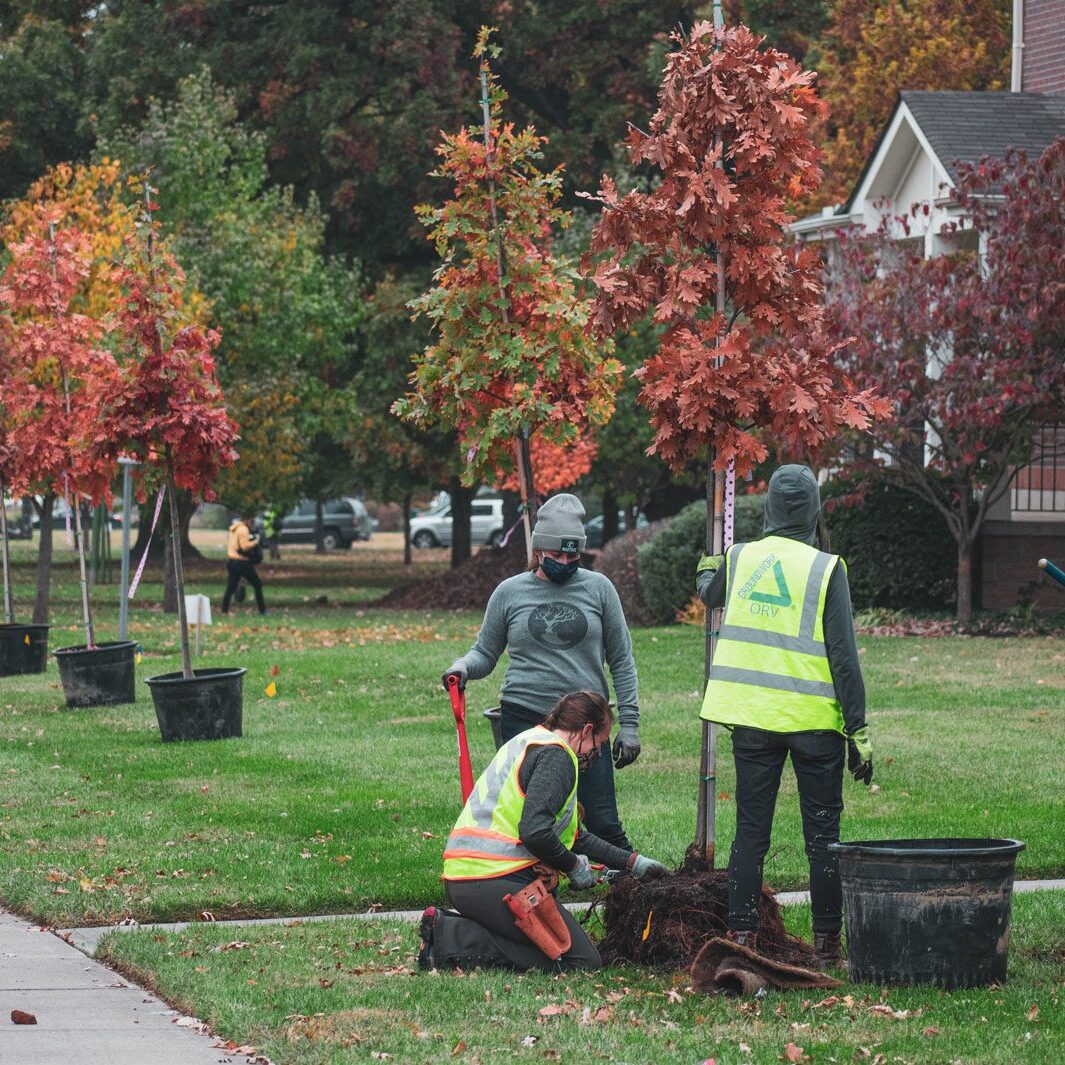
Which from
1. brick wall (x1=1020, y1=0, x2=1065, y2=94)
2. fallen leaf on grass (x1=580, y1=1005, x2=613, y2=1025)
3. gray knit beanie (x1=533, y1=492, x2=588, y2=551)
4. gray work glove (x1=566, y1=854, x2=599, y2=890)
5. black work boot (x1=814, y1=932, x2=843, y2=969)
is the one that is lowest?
fallen leaf on grass (x1=580, y1=1005, x2=613, y2=1025)

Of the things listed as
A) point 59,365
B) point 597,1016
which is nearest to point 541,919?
point 597,1016

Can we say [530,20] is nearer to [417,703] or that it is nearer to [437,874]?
[417,703]

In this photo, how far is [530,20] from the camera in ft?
111

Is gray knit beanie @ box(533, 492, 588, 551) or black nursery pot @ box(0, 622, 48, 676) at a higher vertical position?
gray knit beanie @ box(533, 492, 588, 551)

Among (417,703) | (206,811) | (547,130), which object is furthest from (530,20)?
(206,811)

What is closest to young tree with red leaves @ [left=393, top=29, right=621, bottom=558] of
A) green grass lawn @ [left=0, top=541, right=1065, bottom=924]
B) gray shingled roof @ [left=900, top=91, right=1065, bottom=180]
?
green grass lawn @ [left=0, top=541, right=1065, bottom=924]

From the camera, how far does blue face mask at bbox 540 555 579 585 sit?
7.91 meters

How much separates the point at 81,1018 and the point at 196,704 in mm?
7211

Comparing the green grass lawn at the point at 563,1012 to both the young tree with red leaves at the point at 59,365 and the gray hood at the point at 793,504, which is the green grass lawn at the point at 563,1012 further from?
the young tree with red leaves at the point at 59,365

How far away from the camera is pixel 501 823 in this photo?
7.02 metres

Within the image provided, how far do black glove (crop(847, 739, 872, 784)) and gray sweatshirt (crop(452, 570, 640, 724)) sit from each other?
47.1 inches

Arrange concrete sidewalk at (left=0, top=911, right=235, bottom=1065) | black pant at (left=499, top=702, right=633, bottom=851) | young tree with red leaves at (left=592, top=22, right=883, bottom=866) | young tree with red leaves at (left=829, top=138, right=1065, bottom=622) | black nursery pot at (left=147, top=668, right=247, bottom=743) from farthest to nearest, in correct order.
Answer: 1. young tree with red leaves at (left=829, top=138, right=1065, bottom=622)
2. black nursery pot at (left=147, top=668, right=247, bottom=743)
3. black pant at (left=499, top=702, right=633, bottom=851)
4. young tree with red leaves at (left=592, top=22, right=883, bottom=866)
5. concrete sidewalk at (left=0, top=911, right=235, bottom=1065)

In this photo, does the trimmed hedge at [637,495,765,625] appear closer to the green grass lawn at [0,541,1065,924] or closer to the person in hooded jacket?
the green grass lawn at [0,541,1065,924]

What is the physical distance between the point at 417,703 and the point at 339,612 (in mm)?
14173
